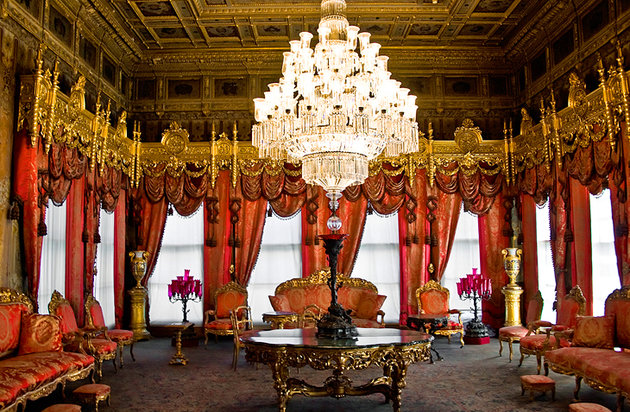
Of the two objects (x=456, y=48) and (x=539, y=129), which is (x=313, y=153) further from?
(x=456, y=48)

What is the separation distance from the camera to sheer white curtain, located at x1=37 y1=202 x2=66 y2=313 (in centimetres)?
685

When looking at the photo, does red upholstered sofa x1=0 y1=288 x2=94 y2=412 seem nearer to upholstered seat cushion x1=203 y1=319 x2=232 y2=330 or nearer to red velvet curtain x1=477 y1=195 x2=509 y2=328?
upholstered seat cushion x1=203 y1=319 x2=232 y2=330

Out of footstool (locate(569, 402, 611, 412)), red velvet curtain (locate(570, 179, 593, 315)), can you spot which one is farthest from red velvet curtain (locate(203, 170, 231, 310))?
footstool (locate(569, 402, 611, 412))

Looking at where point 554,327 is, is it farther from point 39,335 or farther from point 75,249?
point 75,249

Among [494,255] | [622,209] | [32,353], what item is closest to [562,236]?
[622,209]

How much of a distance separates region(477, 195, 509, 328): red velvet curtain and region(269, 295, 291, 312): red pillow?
136 inches

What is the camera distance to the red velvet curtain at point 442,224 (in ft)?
31.5

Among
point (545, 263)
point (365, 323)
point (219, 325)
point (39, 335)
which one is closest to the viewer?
point (39, 335)

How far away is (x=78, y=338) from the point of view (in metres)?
6.14

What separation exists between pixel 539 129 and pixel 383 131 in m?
3.63

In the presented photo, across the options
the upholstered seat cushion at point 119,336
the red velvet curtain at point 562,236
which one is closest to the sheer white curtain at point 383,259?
the red velvet curtain at point 562,236

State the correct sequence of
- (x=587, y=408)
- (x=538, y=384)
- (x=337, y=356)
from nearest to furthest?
(x=587, y=408)
(x=337, y=356)
(x=538, y=384)

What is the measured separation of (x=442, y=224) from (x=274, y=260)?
2.96 m

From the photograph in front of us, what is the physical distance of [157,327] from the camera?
9.67 metres
